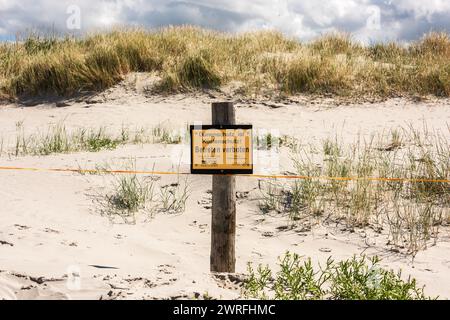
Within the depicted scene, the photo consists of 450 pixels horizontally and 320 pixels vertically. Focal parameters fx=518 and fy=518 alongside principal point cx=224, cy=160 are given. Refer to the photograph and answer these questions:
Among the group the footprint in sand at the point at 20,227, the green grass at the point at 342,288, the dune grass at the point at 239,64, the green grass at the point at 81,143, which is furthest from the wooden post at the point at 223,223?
the dune grass at the point at 239,64

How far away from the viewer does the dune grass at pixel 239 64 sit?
1184 centimetres

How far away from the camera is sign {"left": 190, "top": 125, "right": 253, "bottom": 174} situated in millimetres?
3615

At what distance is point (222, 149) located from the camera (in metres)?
3.63

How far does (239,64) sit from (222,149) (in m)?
9.41

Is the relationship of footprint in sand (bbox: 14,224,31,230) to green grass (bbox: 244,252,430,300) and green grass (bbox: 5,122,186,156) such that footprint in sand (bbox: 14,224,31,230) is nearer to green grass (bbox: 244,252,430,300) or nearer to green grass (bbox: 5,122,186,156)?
green grass (bbox: 244,252,430,300)

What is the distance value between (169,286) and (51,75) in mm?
10986

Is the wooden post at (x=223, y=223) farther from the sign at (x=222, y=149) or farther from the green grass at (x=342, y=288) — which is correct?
the green grass at (x=342, y=288)

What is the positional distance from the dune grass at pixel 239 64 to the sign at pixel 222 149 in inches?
331

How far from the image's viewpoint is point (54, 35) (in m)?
15.9

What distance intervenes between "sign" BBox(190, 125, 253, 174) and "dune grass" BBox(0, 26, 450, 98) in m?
8.42

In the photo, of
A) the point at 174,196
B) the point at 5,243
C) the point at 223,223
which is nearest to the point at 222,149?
the point at 223,223

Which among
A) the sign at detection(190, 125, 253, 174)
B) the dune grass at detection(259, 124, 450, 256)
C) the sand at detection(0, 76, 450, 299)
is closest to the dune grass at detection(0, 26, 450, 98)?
the sand at detection(0, 76, 450, 299)

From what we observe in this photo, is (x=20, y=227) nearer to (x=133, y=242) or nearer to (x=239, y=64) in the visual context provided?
(x=133, y=242)

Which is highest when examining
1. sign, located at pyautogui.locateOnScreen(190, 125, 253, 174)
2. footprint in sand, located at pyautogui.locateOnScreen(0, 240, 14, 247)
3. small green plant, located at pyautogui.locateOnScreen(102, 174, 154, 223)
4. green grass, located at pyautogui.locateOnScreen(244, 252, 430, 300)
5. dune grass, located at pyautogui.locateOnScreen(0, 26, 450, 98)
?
dune grass, located at pyautogui.locateOnScreen(0, 26, 450, 98)
